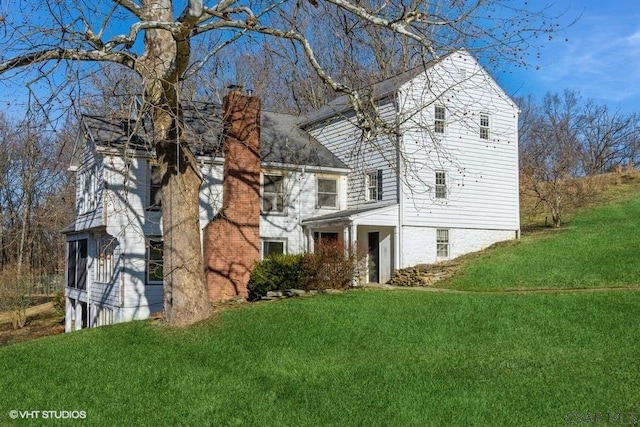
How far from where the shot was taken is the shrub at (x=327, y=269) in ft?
55.1

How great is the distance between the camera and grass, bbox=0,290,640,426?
714 centimetres

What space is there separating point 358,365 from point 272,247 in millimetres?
12626

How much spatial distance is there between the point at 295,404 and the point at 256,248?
11.6 meters

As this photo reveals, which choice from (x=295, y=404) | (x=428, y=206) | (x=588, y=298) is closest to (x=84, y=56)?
(x=295, y=404)

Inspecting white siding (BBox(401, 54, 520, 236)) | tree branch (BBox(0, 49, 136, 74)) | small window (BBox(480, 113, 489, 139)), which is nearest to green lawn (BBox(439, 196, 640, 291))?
white siding (BBox(401, 54, 520, 236))

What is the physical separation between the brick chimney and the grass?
462cm

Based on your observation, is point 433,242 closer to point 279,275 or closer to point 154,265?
point 279,275

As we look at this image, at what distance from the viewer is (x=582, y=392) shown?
24.1 feet

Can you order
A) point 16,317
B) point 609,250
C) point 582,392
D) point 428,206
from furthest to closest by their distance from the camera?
point 16,317 < point 428,206 < point 609,250 < point 582,392

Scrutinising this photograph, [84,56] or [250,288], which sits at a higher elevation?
[84,56]

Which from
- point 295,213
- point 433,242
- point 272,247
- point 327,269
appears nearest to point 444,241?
point 433,242

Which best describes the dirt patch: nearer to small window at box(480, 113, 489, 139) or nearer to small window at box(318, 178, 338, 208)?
small window at box(318, 178, 338, 208)

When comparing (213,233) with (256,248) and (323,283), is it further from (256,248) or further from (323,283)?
(323,283)

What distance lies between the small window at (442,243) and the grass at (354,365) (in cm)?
813
